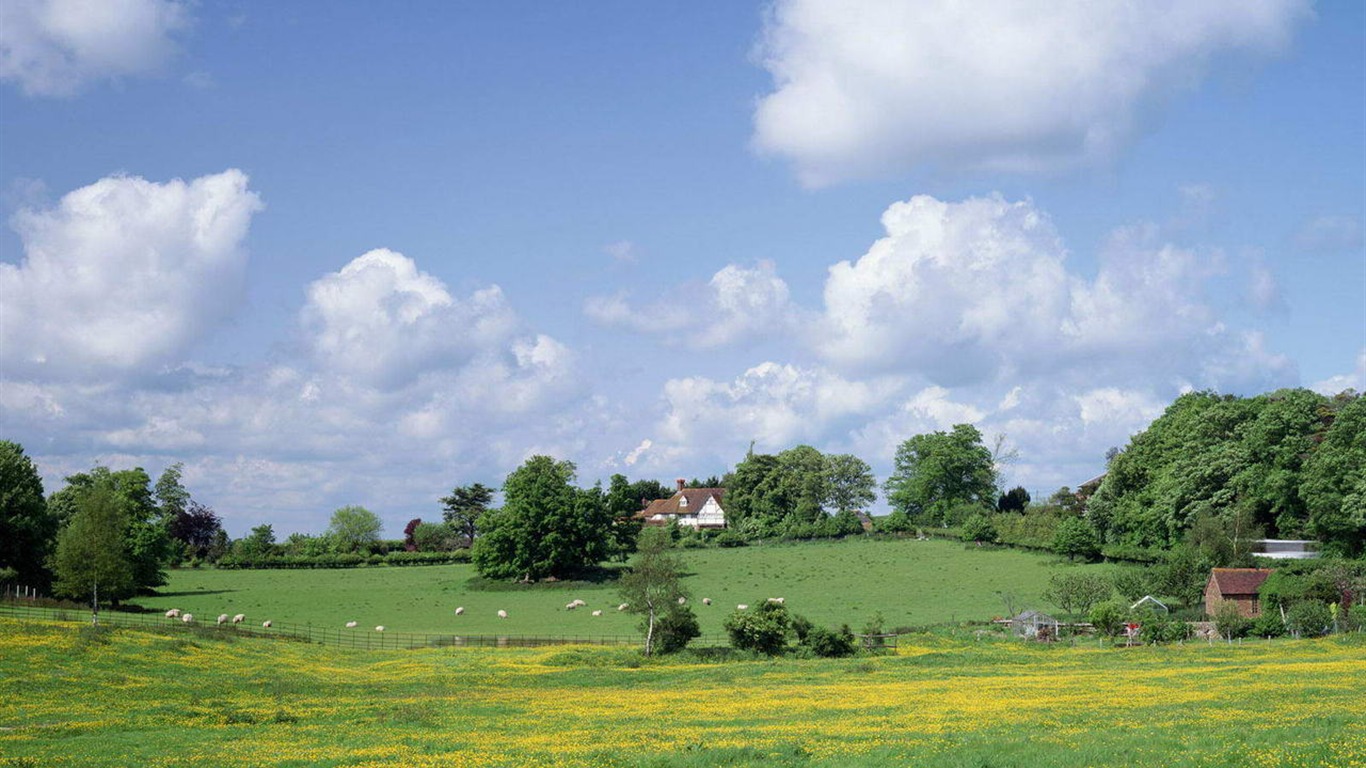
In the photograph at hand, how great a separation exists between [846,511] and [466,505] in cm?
5993

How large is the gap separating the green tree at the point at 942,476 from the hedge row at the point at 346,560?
64.5 meters

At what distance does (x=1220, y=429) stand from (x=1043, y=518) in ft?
95.0

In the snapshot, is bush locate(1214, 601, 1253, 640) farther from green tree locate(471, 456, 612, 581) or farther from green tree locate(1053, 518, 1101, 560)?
green tree locate(471, 456, 612, 581)

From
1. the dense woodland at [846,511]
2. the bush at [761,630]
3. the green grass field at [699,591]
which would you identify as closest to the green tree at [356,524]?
the dense woodland at [846,511]

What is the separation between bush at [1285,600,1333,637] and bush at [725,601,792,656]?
99.2 feet

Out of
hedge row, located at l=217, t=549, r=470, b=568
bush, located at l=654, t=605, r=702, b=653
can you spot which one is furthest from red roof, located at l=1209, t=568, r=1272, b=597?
hedge row, located at l=217, t=549, r=470, b=568

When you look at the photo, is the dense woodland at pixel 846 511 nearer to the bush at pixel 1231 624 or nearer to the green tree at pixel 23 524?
the green tree at pixel 23 524

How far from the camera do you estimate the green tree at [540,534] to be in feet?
362

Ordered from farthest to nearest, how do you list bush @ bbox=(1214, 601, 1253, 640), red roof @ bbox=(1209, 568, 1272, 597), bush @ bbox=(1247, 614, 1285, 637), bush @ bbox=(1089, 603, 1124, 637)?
red roof @ bbox=(1209, 568, 1272, 597), bush @ bbox=(1089, 603, 1124, 637), bush @ bbox=(1247, 614, 1285, 637), bush @ bbox=(1214, 601, 1253, 640)

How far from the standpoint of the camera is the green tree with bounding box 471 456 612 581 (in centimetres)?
11019

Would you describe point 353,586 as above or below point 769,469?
below

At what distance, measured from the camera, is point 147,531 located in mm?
91938

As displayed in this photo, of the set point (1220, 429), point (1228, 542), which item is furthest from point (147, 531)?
point (1220, 429)

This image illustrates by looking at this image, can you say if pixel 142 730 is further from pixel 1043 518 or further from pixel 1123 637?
pixel 1043 518
